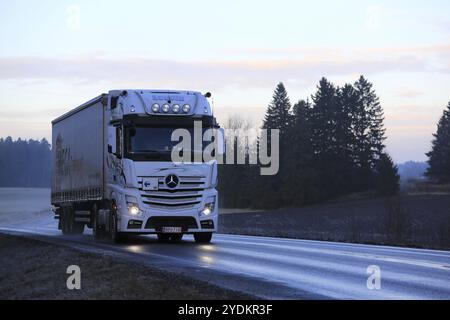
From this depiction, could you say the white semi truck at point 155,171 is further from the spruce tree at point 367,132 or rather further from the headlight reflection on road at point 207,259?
the spruce tree at point 367,132

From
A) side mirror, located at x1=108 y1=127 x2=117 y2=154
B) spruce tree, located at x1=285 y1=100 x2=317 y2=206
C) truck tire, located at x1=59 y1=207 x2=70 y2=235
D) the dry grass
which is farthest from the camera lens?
spruce tree, located at x1=285 y1=100 x2=317 y2=206

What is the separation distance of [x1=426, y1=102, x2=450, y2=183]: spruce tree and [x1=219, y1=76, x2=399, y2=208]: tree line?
323 inches

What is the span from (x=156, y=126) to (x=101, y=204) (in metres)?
4.20

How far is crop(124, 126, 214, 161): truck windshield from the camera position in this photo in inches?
843

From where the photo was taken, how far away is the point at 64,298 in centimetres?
1128

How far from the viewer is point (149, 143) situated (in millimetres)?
21547

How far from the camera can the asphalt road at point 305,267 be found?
1170 cm

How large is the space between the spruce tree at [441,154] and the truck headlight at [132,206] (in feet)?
322

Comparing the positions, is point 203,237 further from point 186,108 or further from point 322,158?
point 322,158

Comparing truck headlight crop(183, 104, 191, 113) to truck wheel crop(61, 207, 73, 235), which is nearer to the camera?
truck headlight crop(183, 104, 191, 113)

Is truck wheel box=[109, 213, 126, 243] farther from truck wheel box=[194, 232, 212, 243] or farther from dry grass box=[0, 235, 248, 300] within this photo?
dry grass box=[0, 235, 248, 300]

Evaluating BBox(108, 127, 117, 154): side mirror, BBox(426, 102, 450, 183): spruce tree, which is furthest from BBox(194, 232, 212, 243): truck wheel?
BBox(426, 102, 450, 183): spruce tree
